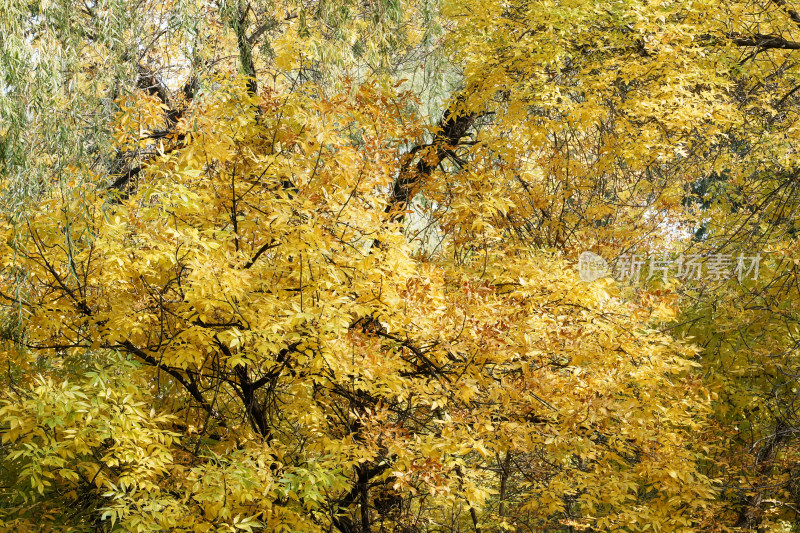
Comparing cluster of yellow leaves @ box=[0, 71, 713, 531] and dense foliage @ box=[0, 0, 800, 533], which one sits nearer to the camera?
dense foliage @ box=[0, 0, 800, 533]

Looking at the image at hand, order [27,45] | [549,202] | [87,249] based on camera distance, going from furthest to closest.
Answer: [549,202] < [87,249] < [27,45]

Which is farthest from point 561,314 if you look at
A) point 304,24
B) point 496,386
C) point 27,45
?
point 27,45

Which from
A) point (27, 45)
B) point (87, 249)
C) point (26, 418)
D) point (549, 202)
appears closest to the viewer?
point (27, 45)

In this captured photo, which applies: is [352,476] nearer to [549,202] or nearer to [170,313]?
[170,313]

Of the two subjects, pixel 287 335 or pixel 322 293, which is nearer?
pixel 287 335

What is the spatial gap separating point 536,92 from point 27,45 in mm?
3368

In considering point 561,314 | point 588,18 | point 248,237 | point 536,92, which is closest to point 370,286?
point 248,237

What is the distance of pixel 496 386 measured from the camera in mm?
3904

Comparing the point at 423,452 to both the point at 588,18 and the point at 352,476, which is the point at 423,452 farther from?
the point at 588,18

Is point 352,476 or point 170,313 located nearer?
point 170,313

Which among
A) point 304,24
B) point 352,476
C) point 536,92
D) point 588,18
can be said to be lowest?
point 352,476

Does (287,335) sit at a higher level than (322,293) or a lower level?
lower

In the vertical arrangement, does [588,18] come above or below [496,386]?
above

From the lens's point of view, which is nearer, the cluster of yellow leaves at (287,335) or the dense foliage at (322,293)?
the dense foliage at (322,293)
